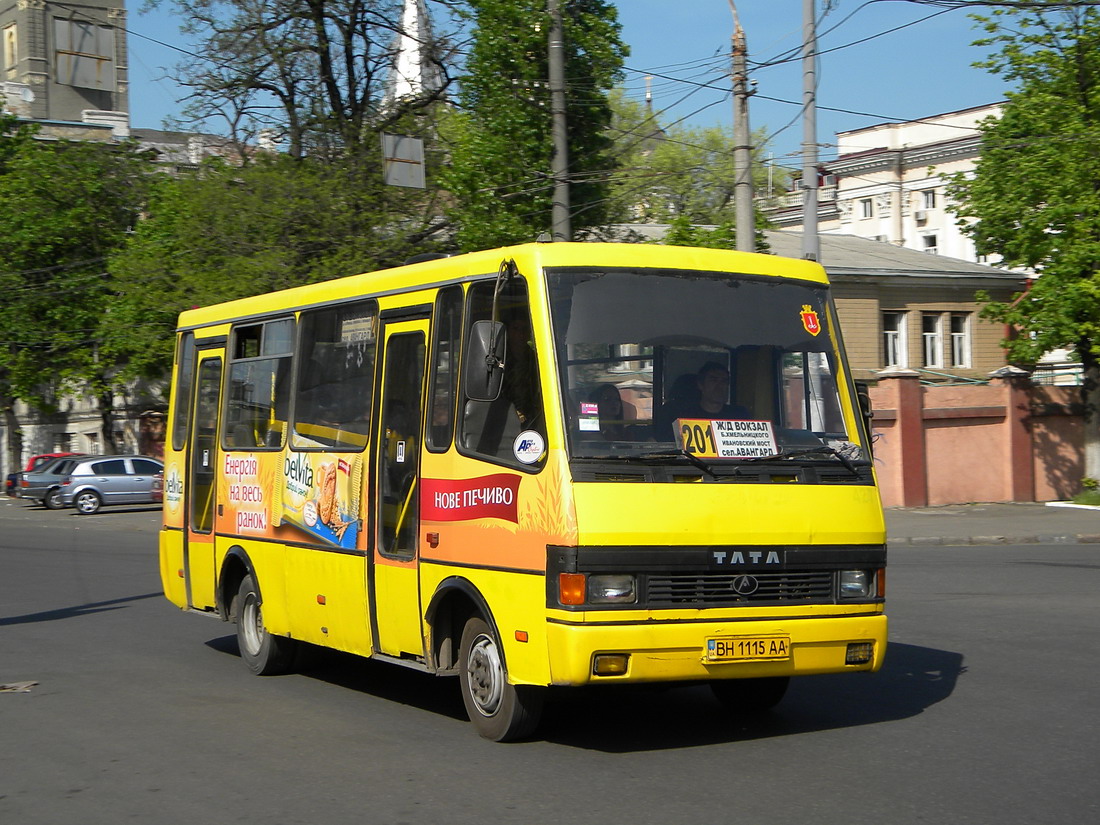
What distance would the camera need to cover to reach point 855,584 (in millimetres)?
7562

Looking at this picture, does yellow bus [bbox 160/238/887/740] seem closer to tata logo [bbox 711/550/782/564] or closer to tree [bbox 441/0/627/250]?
tata logo [bbox 711/550/782/564]

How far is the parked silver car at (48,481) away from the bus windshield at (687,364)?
35984mm

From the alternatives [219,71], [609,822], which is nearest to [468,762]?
[609,822]

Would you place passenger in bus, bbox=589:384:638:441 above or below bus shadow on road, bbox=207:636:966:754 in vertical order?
above

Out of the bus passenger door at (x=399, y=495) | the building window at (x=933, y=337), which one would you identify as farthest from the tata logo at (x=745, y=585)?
the building window at (x=933, y=337)

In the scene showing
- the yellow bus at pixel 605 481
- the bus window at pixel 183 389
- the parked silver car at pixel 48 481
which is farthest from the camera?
the parked silver car at pixel 48 481

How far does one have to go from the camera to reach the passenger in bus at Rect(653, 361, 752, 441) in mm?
7434

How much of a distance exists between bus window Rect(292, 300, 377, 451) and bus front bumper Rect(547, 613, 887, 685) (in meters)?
2.72

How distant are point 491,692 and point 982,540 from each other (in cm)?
1770

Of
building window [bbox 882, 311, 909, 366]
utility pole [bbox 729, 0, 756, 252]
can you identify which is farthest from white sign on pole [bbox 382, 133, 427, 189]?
building window [bbox 882, 311, 909, 366]

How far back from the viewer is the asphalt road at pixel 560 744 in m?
6.22

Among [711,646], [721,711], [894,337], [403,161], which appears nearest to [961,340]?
[894,337]

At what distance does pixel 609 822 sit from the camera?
5.89 m

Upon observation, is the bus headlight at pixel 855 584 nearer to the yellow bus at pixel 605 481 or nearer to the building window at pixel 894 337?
the yellow bus at pixel 605 481
